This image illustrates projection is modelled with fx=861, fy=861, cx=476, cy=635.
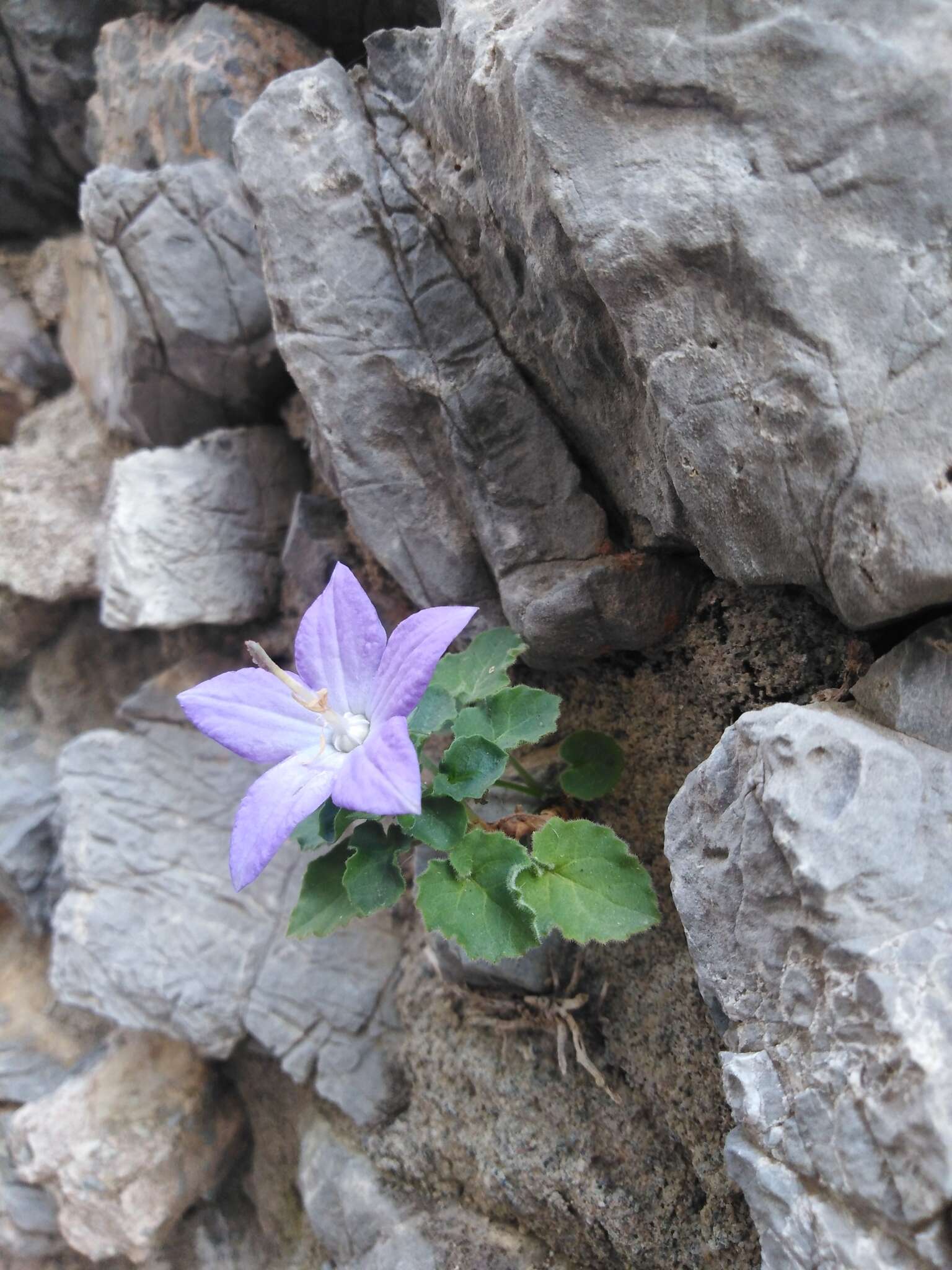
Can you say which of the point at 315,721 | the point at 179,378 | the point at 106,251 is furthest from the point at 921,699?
the point at 106,251

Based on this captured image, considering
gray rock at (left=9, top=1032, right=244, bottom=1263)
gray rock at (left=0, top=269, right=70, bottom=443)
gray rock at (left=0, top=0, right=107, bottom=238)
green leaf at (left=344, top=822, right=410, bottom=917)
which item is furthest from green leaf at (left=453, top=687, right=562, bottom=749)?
gray rock at (left=0, top=0, right=107, bottom=238)

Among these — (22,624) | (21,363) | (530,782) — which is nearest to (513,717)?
(530,782)

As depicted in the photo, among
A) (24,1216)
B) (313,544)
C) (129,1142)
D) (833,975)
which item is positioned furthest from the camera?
(24,1216)

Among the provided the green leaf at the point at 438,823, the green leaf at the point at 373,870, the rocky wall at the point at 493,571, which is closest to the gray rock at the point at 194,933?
the rocky wall at the point at 493,571

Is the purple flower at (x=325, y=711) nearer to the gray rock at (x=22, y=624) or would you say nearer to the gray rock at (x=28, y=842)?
the gray rock at (x=28, y=842)

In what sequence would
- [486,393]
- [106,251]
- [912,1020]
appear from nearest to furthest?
[912,1020], [486,393], [106,251]

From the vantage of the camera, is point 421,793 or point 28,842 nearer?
point 421,793

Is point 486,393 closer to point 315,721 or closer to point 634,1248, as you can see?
point 315,721

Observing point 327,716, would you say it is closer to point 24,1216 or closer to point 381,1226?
point 381,1226
